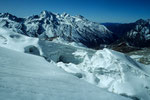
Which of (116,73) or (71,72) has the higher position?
(71,72)

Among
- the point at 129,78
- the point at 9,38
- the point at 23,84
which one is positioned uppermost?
the point at 9,38

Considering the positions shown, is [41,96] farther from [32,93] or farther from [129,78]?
[129,78]

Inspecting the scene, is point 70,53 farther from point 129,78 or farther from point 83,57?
point 129,78

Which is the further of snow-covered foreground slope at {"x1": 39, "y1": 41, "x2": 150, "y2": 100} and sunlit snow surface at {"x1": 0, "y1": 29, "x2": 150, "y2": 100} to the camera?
snow-covered foreground slope at {"x1": 39, "y1": 41, "x2": 150, "y2": 100}

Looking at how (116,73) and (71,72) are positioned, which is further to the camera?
(116,73)

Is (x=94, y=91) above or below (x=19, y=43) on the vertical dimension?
below

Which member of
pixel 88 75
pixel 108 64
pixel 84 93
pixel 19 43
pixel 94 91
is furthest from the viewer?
pixel 19 43

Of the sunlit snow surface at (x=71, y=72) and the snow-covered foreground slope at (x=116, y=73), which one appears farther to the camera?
the snow-covered foreground slope at (x=116, y=73)

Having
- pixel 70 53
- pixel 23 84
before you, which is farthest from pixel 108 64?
pixel 23 84

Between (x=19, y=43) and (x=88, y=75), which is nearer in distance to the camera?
(x=88, y=75)

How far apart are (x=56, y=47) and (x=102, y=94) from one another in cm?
1541

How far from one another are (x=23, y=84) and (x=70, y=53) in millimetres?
16472

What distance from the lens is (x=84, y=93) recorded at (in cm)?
596

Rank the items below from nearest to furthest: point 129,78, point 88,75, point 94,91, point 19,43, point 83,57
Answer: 1. point 94,91
2. point 129,78
3. point 88,75
4. point 19,43
5. point 83,57
